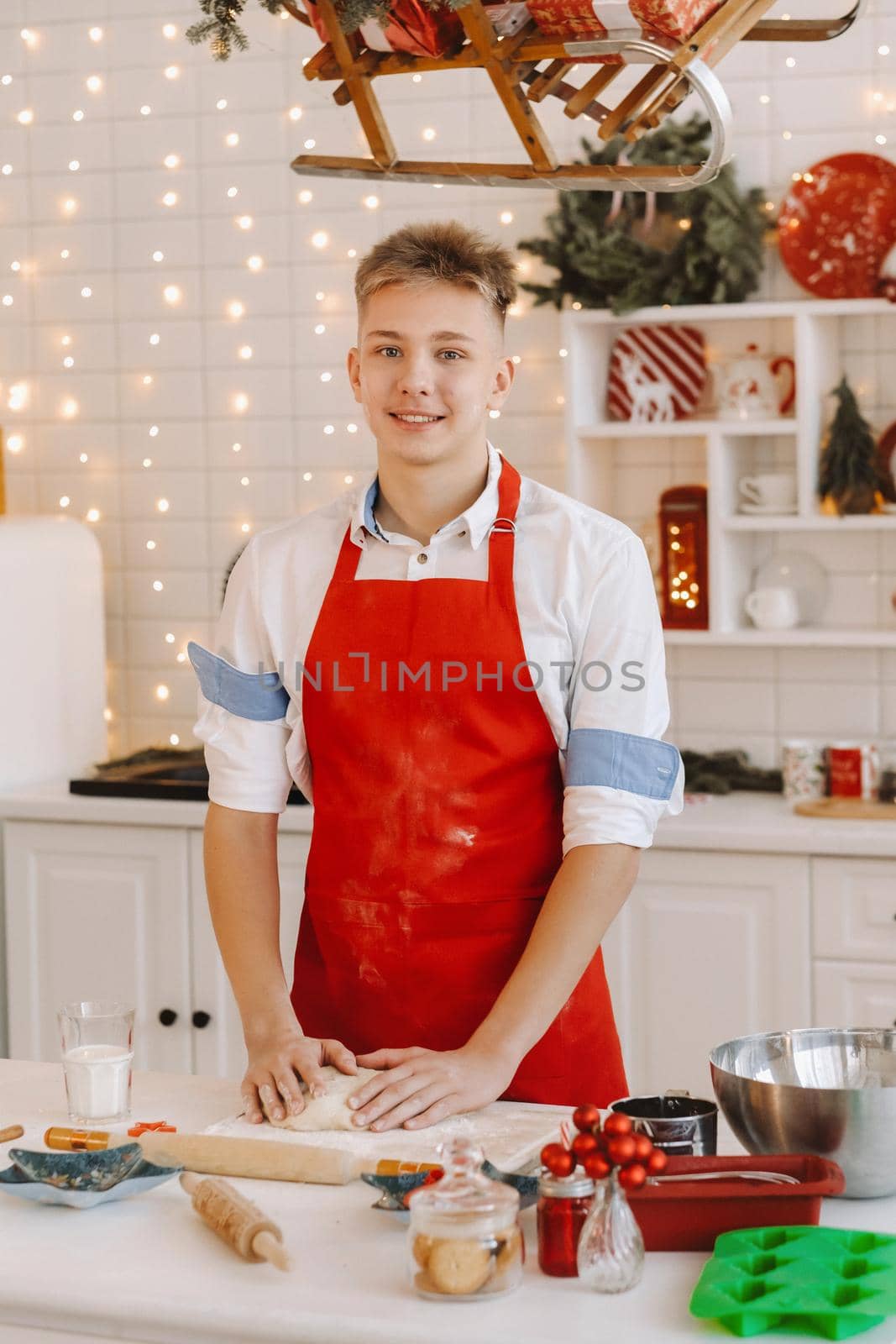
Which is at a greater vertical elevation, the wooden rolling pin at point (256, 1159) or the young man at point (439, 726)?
the young man at point (439, 726)

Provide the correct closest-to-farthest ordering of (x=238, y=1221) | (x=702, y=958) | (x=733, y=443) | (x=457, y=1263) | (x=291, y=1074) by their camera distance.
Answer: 1. (x=457, y=1263)
2. (x=238, y=1221)
3. (x=291, y=1074)
4. (x=702, y=958)
5. (x=733, y=443)

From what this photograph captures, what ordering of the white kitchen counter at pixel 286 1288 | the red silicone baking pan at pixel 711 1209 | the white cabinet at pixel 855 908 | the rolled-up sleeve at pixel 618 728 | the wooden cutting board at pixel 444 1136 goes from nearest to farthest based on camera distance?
1. the white kitchen counter at pixel 286 1288
2. the red silicone baking pan at pixel 711 1209
3. the wooden cutting board at pixel 444 1136
4. the rolled-up sleeve at pixel 618 728
5. the white cabinet at pixel 855 908

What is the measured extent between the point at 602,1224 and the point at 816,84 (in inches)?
116

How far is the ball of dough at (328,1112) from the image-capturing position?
1732 millimetres

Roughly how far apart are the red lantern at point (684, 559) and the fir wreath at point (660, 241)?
43 centimetres

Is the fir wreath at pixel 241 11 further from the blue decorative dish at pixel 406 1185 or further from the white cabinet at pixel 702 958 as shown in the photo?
the white cabinet at pixel 702 958

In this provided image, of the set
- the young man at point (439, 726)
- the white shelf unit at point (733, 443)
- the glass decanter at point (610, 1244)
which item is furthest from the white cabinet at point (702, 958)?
the glass decanter at point (610, 1244)

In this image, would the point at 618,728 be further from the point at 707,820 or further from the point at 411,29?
the point at 707,820

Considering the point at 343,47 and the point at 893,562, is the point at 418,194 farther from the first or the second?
the point at 343,47

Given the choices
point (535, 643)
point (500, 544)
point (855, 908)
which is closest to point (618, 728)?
point (535, 643)

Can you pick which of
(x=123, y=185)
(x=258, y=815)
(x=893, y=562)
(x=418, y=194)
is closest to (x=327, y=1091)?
(x=258, y=815)

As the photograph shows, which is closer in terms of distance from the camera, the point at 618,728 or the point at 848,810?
the point at 618,728

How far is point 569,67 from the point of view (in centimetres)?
170

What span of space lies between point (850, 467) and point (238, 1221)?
8.19 ft
